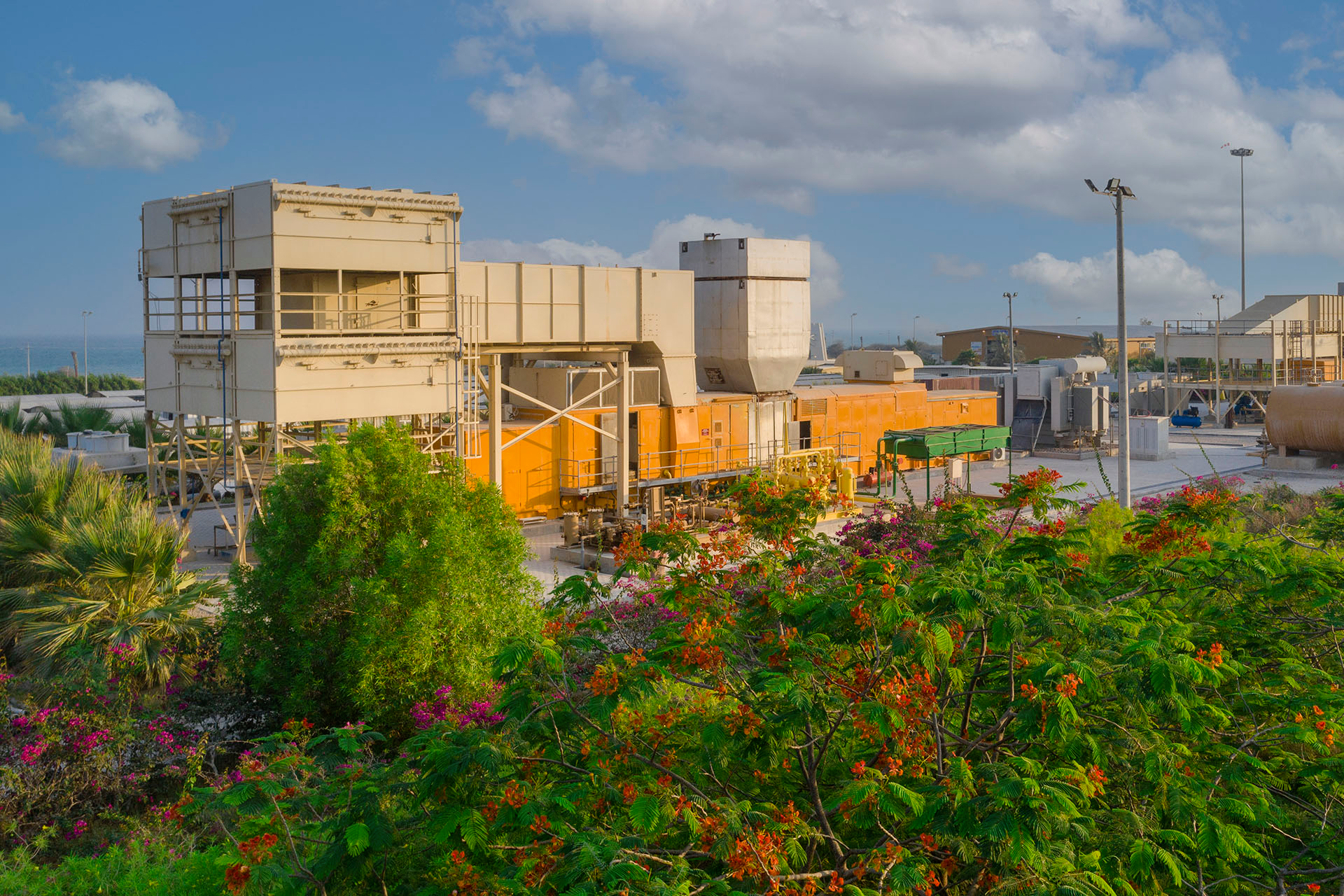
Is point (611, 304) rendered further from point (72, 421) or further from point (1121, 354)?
point (72, 421)

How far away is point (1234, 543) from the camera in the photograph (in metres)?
12.2

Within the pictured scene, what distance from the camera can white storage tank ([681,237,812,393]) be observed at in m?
33.8

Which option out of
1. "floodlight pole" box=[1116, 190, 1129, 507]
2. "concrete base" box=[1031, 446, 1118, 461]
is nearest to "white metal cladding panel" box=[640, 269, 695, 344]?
"floodlight pole" box=[1116, 190, 1129, 507]

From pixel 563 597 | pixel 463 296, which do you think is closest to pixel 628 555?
pixel 563 597

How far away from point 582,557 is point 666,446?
6.73 meters

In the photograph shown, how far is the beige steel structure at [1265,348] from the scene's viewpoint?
2148 inches

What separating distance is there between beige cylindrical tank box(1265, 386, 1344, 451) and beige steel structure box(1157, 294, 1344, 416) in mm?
12535

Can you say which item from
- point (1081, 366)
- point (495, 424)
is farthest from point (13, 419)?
point (1081, 366)

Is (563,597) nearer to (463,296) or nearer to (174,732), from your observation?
(174,732)

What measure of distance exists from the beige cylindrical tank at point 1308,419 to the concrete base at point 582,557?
2711 centimetres

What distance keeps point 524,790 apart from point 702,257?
28.8 metres

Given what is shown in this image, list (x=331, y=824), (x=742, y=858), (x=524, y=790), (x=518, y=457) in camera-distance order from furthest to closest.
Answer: (x=518, y=457) < (x=331, y=824) < (x=524, y=790) < (x=742, y=858)

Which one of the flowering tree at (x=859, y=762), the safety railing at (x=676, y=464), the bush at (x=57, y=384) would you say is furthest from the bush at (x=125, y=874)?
the bush at (x=57, y=384)

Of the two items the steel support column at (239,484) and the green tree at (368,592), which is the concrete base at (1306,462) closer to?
the green tree at (368,592)
